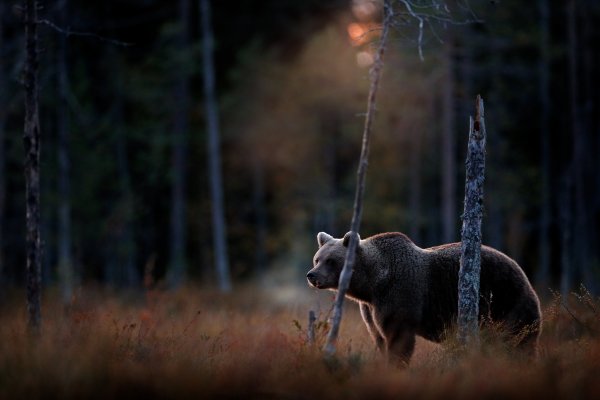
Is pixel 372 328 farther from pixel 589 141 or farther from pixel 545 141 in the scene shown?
pixel 589 141

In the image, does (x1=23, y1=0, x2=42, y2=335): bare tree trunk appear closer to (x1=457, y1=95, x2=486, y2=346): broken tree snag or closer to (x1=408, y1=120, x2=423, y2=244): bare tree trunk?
(x1=457, y1=95, x2=486, y2=346): broken tree snag

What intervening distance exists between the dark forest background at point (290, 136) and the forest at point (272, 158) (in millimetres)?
114

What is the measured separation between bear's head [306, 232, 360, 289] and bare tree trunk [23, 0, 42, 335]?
12.1ft

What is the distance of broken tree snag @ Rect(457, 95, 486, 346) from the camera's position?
8219 millimetres

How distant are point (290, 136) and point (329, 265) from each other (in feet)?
76.6

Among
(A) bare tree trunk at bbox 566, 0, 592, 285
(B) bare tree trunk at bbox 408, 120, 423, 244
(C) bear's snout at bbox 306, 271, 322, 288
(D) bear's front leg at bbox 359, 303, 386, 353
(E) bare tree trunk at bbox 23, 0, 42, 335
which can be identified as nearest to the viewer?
(C) bear's snout at bbox 306, 271, 322, 288

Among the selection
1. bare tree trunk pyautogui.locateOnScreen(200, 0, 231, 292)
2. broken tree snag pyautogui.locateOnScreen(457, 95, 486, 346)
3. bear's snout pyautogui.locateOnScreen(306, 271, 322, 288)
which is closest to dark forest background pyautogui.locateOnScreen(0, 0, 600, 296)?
bare tree trunk pyautogui.locateOnScreen(200, 0, 231, 292)

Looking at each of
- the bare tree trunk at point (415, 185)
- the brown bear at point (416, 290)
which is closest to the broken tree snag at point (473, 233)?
the brown bear at point (416, 290)

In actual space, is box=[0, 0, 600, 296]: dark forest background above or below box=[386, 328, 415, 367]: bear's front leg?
above

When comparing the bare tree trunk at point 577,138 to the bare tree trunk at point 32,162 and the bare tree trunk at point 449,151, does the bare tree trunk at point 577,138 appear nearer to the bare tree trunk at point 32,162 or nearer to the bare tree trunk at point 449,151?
the bare tree trunk at point 449,151

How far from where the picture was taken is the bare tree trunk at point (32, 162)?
30.2 ft

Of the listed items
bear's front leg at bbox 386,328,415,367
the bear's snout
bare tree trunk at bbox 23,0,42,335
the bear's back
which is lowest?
bear's front leg at bbox 386,328,415,367

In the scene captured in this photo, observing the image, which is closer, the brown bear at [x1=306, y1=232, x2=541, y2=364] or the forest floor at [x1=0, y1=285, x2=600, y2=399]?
the forest floor at [x1=0, y1=285, x2=600, y2=399]

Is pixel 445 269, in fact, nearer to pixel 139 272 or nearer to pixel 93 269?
pixel 93 269
